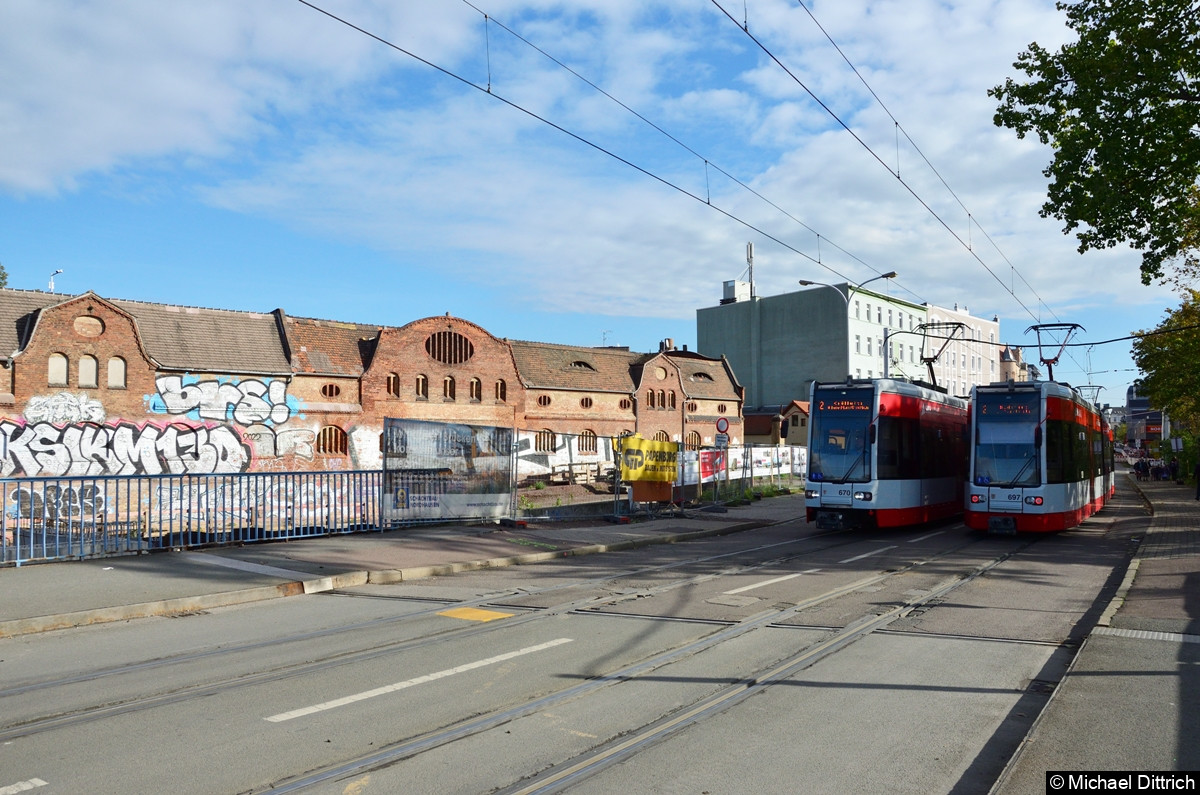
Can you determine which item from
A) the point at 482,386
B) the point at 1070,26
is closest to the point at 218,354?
the point at 482,386

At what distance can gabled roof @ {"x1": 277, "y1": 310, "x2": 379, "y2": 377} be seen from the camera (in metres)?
38.0

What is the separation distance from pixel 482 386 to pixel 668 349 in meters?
21.5

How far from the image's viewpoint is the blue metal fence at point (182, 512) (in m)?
12.5

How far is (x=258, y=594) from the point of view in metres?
10.7

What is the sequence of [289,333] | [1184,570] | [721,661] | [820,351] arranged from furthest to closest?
1. [820,351]
2. [289,333]
3. [1184,570]
4. [721,661]

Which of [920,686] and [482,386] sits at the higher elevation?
[482,386]

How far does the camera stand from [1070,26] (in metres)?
17.6

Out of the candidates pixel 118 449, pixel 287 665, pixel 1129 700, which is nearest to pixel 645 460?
pixel 287 665

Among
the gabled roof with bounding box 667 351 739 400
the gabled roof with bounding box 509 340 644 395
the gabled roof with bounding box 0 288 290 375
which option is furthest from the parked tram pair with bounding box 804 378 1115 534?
the gabled roof with bounding box 667 351 739 400

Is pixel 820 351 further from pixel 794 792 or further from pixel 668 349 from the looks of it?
pixel 794 792

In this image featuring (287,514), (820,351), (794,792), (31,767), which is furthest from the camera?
(820,351)

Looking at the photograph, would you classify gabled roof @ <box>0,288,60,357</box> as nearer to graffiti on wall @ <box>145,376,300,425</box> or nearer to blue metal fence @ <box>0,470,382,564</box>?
graffiti on wall @ <box>145,376,300,425</box>

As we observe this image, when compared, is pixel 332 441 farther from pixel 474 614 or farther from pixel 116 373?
pixel 474 614

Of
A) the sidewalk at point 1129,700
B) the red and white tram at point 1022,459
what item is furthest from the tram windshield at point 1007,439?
the sidewalk at point 1129,700
